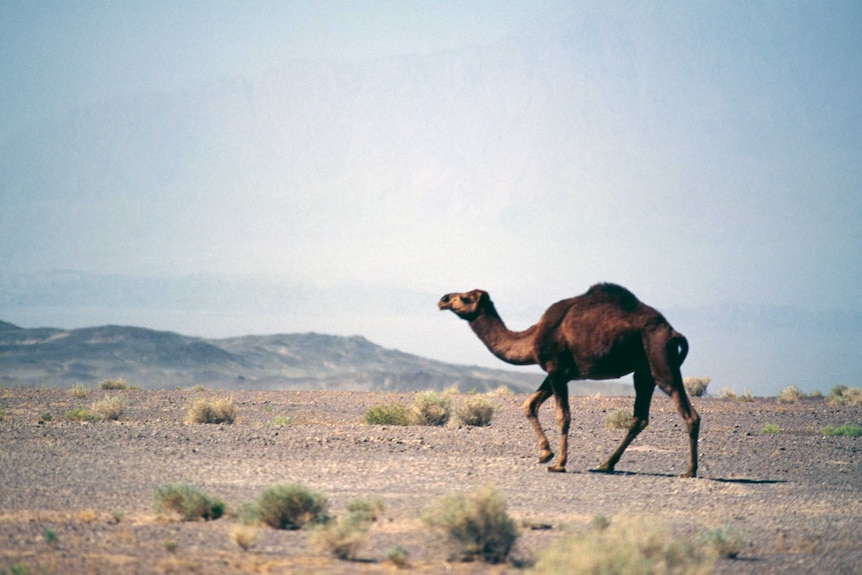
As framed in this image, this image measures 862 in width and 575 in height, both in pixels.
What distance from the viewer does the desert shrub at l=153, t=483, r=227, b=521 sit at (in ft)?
38.7

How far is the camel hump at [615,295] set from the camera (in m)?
16.3

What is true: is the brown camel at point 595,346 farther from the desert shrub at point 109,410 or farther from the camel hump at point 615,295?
the desert shrub at point 109,410

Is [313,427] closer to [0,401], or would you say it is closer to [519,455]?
[519,455]

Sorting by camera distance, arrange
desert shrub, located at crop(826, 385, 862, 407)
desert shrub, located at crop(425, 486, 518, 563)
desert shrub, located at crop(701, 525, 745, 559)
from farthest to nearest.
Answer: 1. desert shrub, located at crop(826, 385, 862, 407)
2. desert shrub, located at crop(701, 525, 745, 559)
3. desert shrub, located at crop(425, 486, 518, 563)

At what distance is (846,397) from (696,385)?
6.62m

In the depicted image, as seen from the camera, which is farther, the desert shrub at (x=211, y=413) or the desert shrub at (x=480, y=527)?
the desert shrub at (x=211, y=413)

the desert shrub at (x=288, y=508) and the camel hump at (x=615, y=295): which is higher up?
the camel hump at (x=615, y=295)

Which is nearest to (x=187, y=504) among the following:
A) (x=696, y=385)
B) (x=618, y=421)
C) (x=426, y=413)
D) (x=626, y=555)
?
(x=626, y=555)

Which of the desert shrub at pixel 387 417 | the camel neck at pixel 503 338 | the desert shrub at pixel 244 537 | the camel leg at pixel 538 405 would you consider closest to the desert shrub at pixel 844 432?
the desert shrub at pixel 387 417

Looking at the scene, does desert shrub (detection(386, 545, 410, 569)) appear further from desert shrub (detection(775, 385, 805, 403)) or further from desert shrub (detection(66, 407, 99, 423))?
desert shrub (detection(775, 385, 805, 403))

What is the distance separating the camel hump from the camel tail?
0.81 m

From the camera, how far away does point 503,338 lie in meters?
17.0

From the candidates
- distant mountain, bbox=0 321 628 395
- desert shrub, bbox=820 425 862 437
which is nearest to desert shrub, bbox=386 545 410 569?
desert shrub, bbox=820 425 862 437

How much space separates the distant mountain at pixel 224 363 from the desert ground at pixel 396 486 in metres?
51.2
